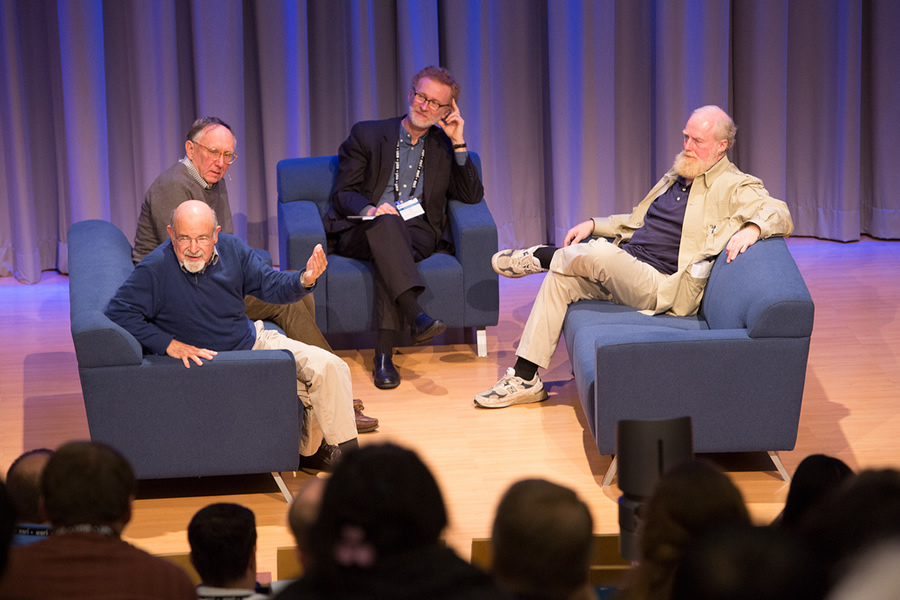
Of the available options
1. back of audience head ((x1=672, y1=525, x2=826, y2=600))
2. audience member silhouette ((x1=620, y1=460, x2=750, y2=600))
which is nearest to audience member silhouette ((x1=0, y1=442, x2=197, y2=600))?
audience member silhouette ((x1=620, y1=460, x2=750, y2=600))

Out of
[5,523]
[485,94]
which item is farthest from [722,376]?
A: [485,94]

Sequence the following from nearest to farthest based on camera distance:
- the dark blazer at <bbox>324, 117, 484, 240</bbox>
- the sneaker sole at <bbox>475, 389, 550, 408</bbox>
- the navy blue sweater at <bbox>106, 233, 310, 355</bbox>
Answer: the navy blue sweater at <bbox>106, 233, 310, 355</bbox> → the sneaker sole at <bbox>475, 389, 550, 408</bbox> → the dark blazer at <bbox>324, 117, 484, 240</bbox>

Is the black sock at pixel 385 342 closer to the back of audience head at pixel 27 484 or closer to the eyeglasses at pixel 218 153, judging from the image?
the eyeglasses at pixel 218 153

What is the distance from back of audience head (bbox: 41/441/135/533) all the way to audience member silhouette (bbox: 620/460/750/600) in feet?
2.88

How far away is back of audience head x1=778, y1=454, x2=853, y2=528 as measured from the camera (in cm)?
182

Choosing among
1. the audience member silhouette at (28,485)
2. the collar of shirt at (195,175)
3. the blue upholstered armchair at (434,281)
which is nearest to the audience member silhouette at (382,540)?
the audience member silhouette at (28,485)

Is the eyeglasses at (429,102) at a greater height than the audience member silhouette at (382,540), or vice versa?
the eyeglasses at (429,102)

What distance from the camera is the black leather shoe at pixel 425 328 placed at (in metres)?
4.38

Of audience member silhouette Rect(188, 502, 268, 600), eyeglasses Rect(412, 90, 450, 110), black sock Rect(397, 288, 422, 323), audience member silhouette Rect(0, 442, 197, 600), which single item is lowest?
audience member silhouette Rect(188, 502, 268, 600)

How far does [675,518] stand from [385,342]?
10.4 ft

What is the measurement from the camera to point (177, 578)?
1742 millimetres

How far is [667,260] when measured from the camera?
4.38 meters

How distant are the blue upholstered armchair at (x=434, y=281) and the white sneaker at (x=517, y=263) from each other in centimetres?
22

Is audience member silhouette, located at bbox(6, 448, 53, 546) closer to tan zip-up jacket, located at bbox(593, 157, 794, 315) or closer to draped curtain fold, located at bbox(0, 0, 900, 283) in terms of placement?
tan zip-up jacket, located at bbox(593, 157, 794, 315)
